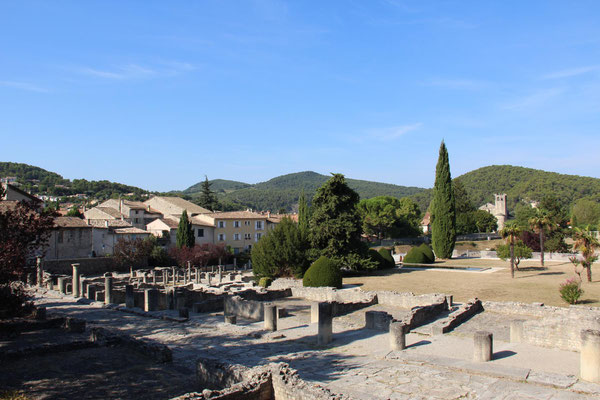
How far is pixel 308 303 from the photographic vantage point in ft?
86.2

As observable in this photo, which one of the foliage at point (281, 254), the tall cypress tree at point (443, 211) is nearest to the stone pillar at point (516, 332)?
the foliage at point (281, 254)

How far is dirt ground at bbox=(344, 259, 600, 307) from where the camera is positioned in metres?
26.0

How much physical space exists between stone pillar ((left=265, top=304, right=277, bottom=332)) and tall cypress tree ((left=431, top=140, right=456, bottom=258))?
38454 mm

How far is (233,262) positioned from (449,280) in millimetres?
28291

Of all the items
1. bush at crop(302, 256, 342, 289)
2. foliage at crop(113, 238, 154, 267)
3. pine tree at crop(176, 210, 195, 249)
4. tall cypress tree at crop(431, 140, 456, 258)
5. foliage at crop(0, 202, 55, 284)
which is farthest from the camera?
tall cypress tree at crop(431, 140, 456, 258)

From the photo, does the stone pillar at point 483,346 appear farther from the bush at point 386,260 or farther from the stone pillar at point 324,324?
the bush at point 386,260

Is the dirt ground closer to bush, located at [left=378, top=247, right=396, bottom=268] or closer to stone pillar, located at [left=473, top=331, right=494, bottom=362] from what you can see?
bush, located at [left=378, top=247, right=396, bottom=268]

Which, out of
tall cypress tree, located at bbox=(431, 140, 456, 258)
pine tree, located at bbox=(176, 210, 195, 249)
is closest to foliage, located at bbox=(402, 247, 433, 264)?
tall cypress tree, located at bbox=(431, 140, 456, 258)

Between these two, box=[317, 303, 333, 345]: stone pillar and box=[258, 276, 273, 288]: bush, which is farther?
box=[258, 276, 273, 288]: bush

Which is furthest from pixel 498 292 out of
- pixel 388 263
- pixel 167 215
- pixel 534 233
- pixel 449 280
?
pixel 167 215

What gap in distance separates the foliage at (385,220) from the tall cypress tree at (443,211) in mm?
23376

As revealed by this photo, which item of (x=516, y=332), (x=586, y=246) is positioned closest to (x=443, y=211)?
(x=586, y=246)

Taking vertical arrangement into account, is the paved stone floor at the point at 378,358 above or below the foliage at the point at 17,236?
below

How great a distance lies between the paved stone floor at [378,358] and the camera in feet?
34.8
